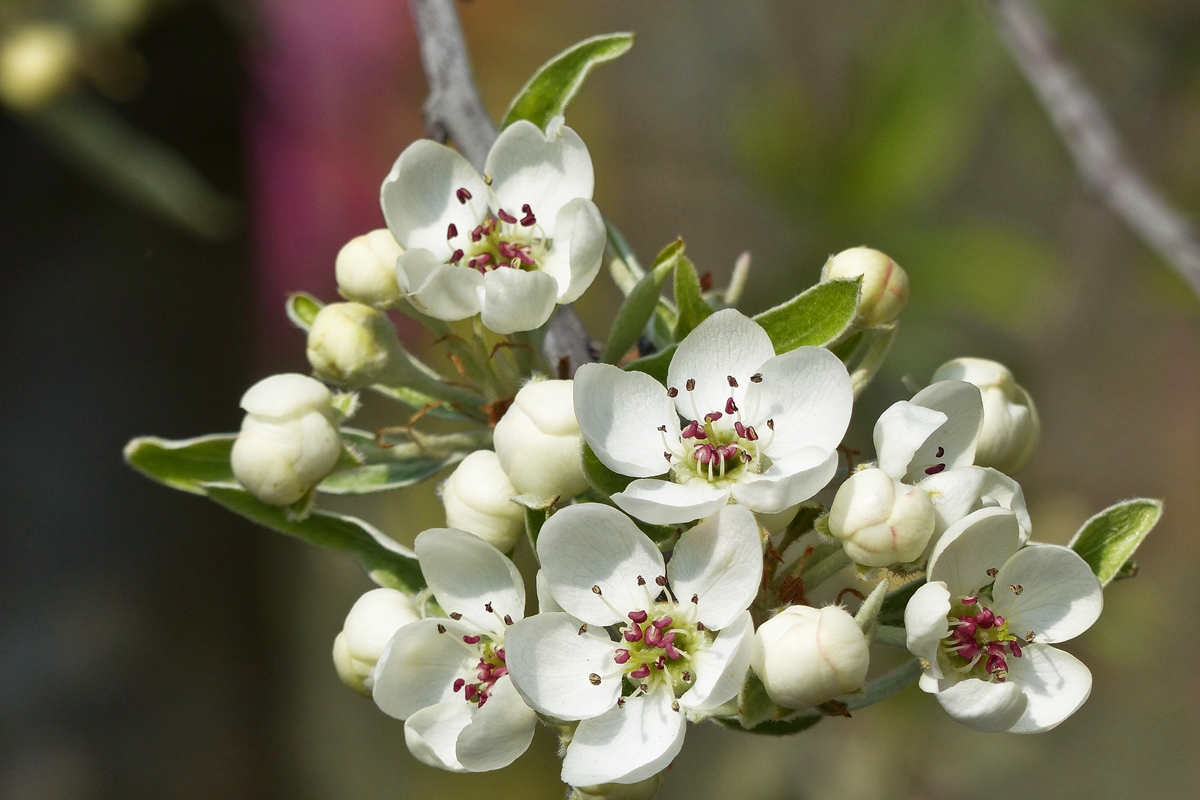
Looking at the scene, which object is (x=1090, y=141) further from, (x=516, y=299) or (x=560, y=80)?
(x=516, y=299)

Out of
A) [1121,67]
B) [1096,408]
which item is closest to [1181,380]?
[1096,408]

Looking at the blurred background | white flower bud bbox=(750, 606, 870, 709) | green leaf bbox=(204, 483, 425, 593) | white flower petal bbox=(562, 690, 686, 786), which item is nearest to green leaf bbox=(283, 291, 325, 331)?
green leaf bbox=(204, 483, 425, 593)

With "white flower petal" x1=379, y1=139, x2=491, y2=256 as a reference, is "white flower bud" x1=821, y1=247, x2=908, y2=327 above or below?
below

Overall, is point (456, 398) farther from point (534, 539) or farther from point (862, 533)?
point (862, 533)

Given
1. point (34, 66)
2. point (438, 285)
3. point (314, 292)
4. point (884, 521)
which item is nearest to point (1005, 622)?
point (884, 521)

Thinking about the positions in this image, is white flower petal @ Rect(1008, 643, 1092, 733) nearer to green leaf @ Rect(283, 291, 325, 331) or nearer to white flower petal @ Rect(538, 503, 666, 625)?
white flower petal @ Rect(538, 503, 666, 625)

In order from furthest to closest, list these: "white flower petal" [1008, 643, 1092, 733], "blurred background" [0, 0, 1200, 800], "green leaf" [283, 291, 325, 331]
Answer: "blurred background" [0, 0, 1200, 800] → "green leaf" [283, 291, 325, 331] → "white flower petal" [1008, 643, 1092, 733]
